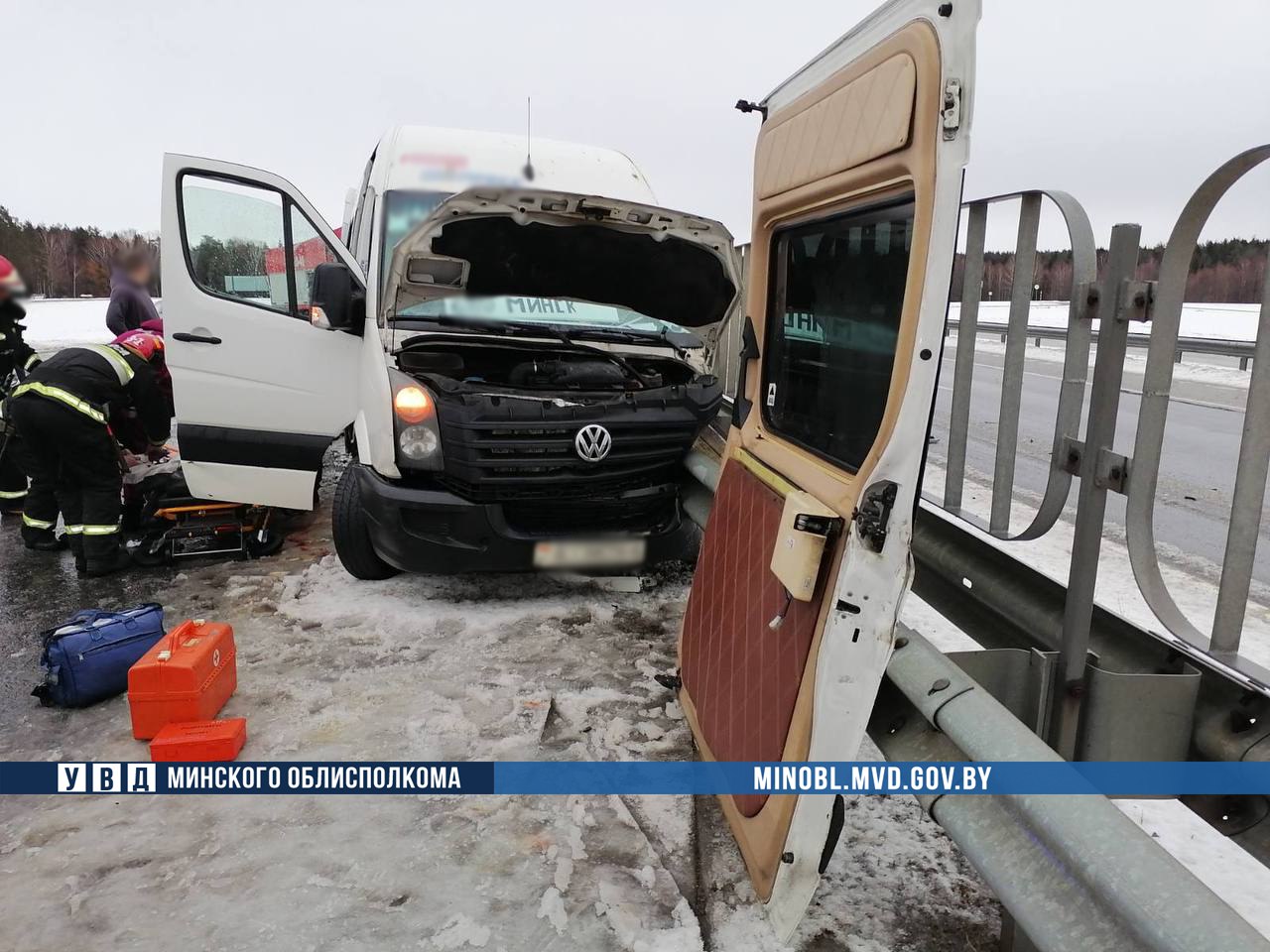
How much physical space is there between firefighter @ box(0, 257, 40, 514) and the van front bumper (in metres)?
2.85

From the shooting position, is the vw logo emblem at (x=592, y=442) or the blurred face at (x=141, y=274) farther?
the blurred face at (x=141, y=274)

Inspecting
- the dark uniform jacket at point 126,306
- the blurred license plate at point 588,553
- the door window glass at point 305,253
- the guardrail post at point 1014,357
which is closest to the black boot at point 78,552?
the door window glass at point 305,253

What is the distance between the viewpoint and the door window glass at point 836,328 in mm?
1964

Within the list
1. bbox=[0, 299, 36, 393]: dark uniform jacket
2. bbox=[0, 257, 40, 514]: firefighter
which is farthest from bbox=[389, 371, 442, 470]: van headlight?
bbox=[0, 299, 36, 393]: dark uniform jacket

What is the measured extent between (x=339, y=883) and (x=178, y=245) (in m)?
3.75

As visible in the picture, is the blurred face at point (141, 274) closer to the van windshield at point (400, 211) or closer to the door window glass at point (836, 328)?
the van windshield at point (400, 211)

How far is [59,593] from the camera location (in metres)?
4.50

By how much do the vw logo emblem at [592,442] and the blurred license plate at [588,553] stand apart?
0.44m

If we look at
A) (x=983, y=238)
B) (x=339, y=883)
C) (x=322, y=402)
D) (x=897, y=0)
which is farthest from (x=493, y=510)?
(x=897, y=0)

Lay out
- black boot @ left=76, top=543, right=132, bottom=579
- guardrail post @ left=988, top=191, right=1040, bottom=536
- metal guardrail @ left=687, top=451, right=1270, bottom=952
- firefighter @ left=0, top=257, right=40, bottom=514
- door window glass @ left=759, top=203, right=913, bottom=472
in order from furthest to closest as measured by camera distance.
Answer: firefighter @ left=0, top=257, right=40, bottom=514 < black boot @ left=76, top=543, right=132, bottom=579 < guardrail post @ left=988, top=191, right=1040, bottom=536 < door window glass @ left=759, top=203, right=913, bottom=472 < metal guardrail @ left=687, top=451, right=1270, bottom=952

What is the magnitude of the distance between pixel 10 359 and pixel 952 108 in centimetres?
775

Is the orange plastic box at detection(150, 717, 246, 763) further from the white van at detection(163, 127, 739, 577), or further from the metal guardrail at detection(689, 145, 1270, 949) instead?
the metal guardrail at detection(689, 145, 1270, 949)

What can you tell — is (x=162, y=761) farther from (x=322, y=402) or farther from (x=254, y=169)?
(x=254, y=169)

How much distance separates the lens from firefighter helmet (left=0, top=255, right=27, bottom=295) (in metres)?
6.00
